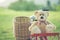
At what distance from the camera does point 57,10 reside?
1570mm

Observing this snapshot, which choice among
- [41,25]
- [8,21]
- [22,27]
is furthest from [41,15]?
[8,21]

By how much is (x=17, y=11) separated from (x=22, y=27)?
157 millimetres

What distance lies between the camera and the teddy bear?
1.46m

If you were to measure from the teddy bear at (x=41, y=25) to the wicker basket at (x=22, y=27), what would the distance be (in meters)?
0.04

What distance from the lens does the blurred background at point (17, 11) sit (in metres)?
1.51

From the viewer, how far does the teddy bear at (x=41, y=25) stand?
1.46 metres

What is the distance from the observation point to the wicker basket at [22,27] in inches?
57.7

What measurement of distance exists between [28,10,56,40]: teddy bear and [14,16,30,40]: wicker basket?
39mm

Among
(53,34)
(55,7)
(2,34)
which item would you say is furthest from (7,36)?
(55,7)

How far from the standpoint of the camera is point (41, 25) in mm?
1479

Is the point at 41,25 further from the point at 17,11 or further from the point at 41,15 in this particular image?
the point at 17,11

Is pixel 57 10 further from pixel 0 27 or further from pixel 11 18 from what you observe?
pixel 0 27

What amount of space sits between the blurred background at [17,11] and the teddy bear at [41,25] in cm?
5

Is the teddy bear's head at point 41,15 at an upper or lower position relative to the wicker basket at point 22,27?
upper
